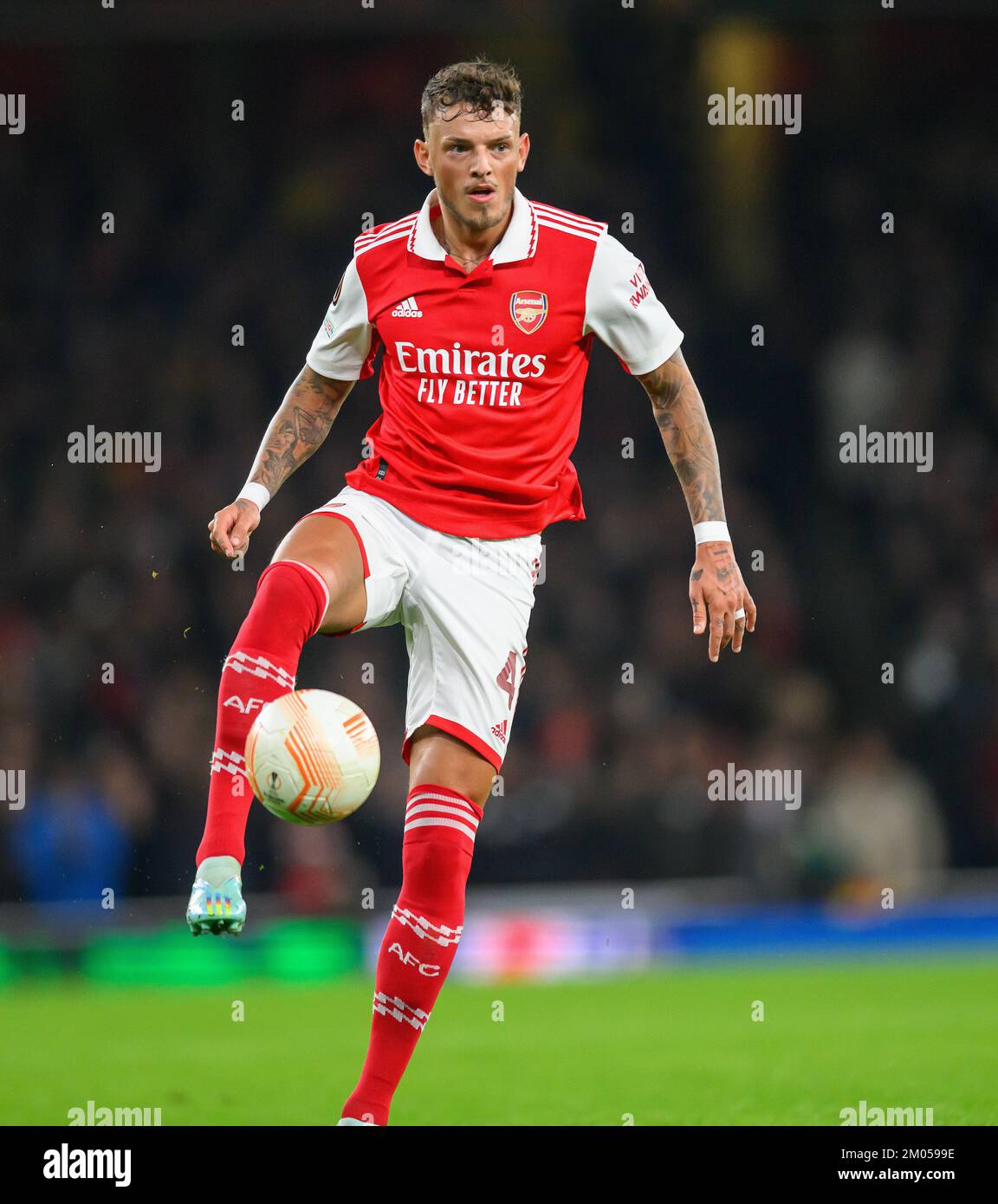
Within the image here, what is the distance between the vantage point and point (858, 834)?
1184cm

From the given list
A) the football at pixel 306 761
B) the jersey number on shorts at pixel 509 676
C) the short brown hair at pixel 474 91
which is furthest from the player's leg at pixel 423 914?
the short brown hair at pixel 474 91

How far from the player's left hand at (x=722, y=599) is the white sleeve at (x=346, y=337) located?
1.23 m

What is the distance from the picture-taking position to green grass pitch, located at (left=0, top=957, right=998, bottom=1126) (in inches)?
225

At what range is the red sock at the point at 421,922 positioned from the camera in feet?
15.8

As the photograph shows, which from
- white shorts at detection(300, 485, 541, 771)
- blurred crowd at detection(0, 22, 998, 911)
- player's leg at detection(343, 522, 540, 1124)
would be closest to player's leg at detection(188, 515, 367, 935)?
white shorts at detection(300, 485, 541, 771)

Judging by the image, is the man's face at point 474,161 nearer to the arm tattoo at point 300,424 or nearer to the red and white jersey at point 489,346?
the red and white jersey at point 489,346

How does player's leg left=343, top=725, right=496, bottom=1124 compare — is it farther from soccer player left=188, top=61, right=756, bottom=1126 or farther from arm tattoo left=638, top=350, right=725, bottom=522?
arm tattoo left=638, top=350, right=725, bottom=522

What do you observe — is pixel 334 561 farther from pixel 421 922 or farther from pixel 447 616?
pixel 421 922

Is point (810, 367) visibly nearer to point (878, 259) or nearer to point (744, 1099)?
point (878, 259)

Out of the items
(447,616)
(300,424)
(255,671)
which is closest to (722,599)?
(447,616)

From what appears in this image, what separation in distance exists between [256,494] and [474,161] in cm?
113

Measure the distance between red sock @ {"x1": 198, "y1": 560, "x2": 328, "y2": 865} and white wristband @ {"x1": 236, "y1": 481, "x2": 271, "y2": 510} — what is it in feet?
1.58

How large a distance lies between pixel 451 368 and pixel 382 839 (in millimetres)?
7163

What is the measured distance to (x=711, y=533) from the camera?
5.03m
